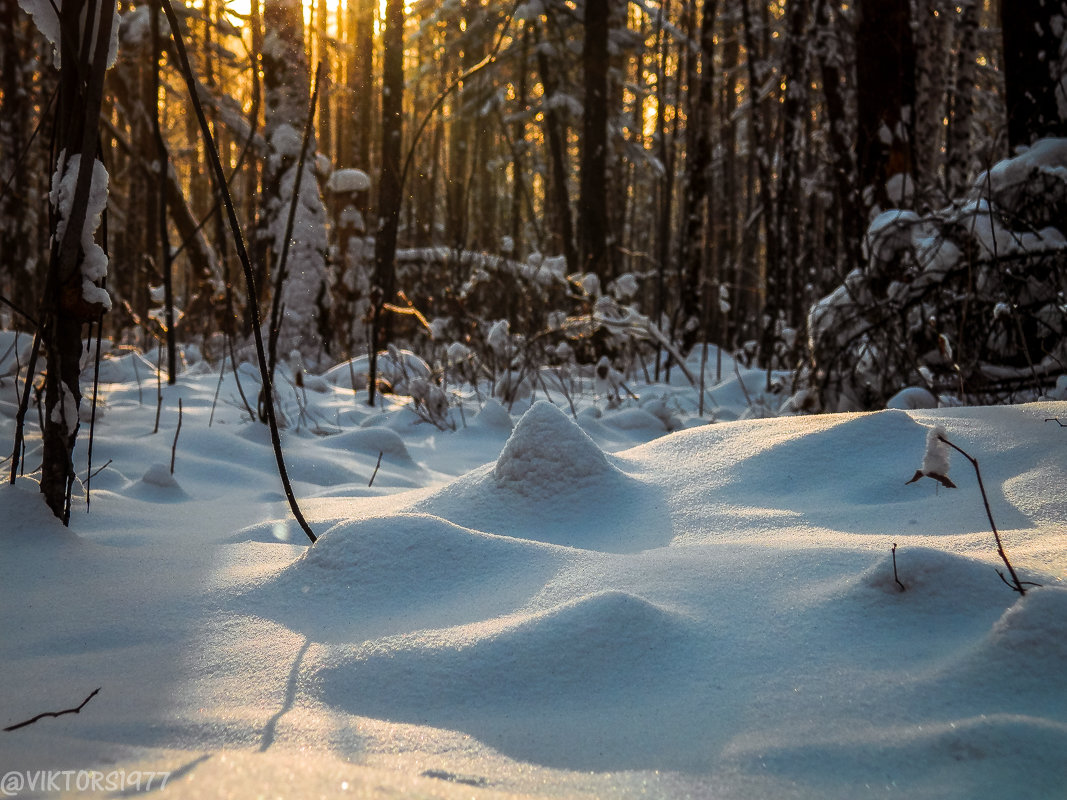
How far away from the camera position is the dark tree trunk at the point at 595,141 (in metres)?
7.96

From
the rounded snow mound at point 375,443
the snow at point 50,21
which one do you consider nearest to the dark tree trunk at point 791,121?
the rounded snow mound at point 375,443

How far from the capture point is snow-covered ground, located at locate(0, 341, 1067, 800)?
772mm

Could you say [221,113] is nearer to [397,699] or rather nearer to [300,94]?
[300,94]

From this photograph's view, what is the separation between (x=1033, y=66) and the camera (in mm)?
3432

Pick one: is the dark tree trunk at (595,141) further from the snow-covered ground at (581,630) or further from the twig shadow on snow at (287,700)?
the twig shadow on snow at (287,700)

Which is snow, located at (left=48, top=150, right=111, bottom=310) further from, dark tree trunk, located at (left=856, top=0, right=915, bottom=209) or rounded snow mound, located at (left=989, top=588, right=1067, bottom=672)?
dark tree trunk, located at (left=856, top=0, right=915, bottom=209)

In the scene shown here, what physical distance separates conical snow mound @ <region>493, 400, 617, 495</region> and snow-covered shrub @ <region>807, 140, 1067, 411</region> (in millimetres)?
1542

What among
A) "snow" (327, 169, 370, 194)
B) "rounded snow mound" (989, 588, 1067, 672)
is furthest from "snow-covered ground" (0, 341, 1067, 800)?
"snow" (327, 169, 370, 194)

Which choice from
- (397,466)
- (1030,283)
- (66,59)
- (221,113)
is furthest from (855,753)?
(221,113)

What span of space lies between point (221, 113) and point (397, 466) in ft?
21.6

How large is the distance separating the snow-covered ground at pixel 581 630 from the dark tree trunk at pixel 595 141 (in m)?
6.39

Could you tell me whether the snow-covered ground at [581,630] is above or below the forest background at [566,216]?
below

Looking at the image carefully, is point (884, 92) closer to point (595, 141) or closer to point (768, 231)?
point (595, 141)

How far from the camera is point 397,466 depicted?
109 inches
